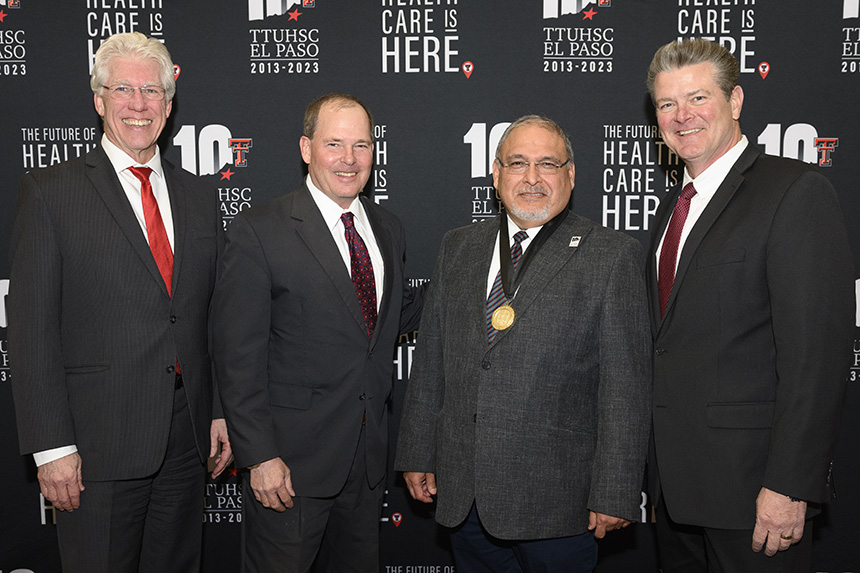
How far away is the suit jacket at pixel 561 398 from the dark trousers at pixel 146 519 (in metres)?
1.03

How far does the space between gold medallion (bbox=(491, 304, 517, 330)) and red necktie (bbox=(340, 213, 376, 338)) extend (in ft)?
1.61

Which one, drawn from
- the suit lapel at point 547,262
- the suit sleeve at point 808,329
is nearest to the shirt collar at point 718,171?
the suit sleeve at point 808,329

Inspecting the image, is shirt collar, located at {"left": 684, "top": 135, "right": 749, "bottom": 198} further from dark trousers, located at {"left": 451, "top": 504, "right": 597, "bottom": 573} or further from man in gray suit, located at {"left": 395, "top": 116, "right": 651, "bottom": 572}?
dark trousers, located at {"left": 451, "top": 504, "right": 597, "bottom": 573}

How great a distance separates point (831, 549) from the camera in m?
3.42

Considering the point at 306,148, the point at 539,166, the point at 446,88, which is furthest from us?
the point at 446,88

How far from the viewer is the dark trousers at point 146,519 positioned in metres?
2.28

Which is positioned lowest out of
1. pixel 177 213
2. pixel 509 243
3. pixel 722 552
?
pixel 722 552

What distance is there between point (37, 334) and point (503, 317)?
61.9 inches

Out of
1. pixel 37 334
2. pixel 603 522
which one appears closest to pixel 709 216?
pixel 603 522

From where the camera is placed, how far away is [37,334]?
2.19 meters

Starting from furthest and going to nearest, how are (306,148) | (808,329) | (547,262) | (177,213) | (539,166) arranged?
(306,148) < (177,213) < (539,166) < (547,262) < (808,329)

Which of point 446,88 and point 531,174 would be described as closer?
point 531,174

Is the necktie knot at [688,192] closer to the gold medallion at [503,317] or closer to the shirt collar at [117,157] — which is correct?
the gold medallion at [503,317]

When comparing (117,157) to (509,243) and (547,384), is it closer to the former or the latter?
(509,243)
